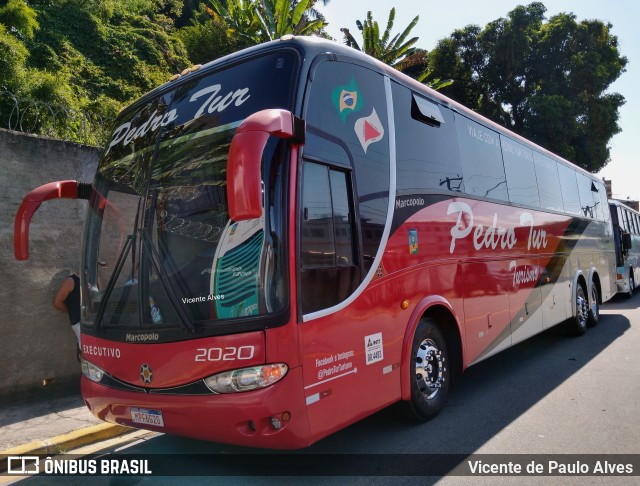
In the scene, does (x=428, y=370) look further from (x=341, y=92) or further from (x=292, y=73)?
(x=292, y=73)

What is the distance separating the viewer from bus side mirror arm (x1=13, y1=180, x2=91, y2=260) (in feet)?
14.1

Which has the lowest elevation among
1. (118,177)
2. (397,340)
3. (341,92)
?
(397,340)

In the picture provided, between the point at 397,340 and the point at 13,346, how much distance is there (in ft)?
15.1

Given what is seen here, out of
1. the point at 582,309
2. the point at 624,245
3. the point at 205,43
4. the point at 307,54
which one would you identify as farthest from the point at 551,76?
the point at 307,54

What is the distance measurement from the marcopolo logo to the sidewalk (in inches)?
74.0

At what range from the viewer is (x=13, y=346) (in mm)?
5992

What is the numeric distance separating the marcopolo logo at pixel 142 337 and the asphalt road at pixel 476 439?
1209 millimetres

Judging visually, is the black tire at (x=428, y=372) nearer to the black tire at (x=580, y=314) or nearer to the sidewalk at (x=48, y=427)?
the sidewalk at (x=48, y=427)

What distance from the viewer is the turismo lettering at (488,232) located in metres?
5.73

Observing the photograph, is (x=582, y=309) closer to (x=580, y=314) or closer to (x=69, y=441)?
(x=580, y=314)

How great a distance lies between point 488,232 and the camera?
21.2ft

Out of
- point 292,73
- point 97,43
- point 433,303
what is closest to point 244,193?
point 292,73

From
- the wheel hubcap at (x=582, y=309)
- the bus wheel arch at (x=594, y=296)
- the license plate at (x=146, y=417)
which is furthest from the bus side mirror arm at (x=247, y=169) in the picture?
the bus wheel arch at (x=594, y=296)

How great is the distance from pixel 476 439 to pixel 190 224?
3.17 m
